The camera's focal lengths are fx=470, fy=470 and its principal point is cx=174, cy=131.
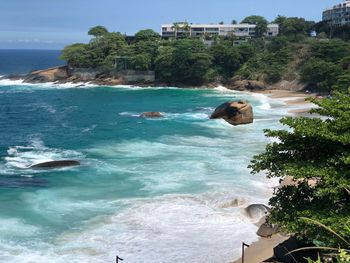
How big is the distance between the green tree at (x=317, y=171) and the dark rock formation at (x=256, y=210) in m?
8.33

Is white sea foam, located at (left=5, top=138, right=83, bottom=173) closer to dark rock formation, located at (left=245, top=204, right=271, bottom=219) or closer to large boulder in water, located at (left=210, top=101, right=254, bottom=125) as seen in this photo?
dark rock formation, located at (left=245, top=204, right=271, bottom=219)

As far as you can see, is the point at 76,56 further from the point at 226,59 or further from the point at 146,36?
the point at 226,59

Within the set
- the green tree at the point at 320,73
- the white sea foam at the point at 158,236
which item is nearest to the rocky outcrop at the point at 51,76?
the green tree at the point at 320,73

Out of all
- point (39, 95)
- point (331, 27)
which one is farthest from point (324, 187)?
point (331, 27)

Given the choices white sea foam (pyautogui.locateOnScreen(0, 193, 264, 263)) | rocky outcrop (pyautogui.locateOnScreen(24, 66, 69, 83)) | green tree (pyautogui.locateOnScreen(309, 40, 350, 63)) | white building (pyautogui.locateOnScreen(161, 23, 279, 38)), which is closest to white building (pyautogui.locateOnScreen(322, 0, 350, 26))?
white building (pyautogui.locateOnScreen(161, 23, 279, 38))

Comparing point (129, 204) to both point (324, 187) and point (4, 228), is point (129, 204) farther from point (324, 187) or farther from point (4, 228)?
point (324, 187)

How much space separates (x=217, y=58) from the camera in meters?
96.4

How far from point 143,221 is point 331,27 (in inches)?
4292

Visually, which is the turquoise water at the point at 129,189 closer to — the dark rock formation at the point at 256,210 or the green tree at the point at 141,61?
the dark rock formation at the point at 256,210

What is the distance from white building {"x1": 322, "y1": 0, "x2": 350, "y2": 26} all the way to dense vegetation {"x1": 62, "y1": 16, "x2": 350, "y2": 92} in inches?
1038

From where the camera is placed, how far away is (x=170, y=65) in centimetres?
9262

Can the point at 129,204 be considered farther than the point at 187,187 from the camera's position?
No

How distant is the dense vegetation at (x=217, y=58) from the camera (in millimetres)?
86125

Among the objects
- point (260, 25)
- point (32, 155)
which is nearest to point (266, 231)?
→ point (32, 155)
